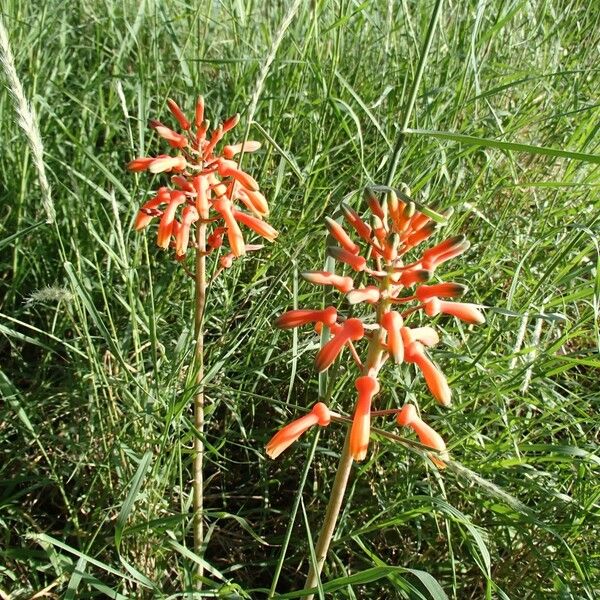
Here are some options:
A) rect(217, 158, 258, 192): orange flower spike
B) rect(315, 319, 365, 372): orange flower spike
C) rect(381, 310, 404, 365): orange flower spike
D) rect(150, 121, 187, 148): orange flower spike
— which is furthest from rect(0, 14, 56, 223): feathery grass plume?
rect(381, 310, 404, 365): orange flower spike

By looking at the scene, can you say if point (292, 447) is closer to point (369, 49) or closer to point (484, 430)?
point (484, 430)

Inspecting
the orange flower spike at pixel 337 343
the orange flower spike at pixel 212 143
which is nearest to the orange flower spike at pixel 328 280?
the orange flower spike at pixel 337 343

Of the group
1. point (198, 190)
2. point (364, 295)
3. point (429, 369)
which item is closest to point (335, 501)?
point (429, 369)

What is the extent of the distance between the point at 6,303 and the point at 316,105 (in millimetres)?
1741

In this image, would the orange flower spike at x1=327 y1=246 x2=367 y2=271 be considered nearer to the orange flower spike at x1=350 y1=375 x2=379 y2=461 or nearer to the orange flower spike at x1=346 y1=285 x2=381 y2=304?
the orange flower spike at x1=346 y1=285 x2=381 y2=304

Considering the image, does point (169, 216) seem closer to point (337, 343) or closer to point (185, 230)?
point (185, 230)

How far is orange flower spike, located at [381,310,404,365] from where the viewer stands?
187 cm

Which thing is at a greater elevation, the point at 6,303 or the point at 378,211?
the point at 378,211

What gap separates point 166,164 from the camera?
104 inches

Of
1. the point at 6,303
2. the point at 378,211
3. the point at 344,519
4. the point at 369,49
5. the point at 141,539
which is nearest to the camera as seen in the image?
the point at 378,211

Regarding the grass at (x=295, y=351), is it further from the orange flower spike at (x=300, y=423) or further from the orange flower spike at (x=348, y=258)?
the orange flower spike at (x=348, y=258)

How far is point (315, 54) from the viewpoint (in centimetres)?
414

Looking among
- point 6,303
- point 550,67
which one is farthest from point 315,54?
point 6,303

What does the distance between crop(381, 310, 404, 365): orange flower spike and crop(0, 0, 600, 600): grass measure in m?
0.36
